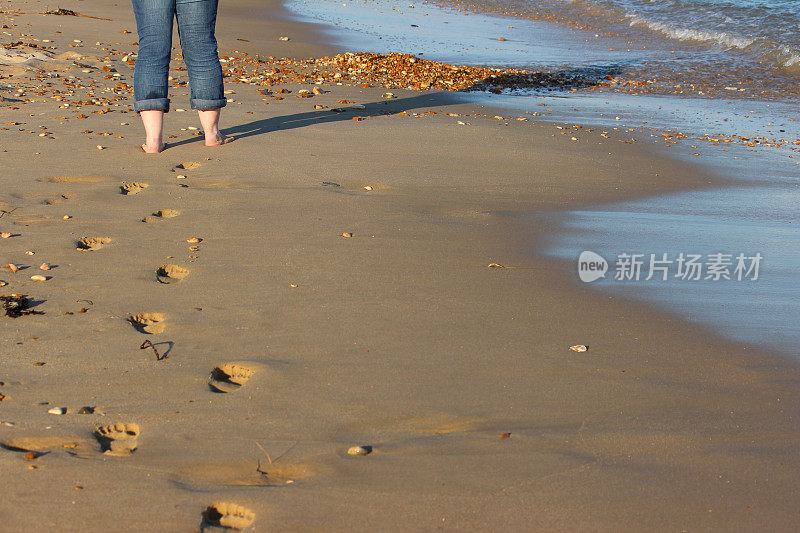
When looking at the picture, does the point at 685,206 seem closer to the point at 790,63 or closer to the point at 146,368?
the point at 146,368

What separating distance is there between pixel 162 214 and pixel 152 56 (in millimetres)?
1433

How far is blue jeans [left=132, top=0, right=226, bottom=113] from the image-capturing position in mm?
4590

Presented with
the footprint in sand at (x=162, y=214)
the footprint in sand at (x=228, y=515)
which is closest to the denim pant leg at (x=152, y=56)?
the footprint in sand at (x=162, y=214)

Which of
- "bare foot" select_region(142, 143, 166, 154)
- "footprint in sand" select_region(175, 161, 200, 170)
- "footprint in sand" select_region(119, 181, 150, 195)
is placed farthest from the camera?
"bare foot" select_region(142, 143, 166, 154)

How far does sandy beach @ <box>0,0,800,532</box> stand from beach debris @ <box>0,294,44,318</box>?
14 millimetres

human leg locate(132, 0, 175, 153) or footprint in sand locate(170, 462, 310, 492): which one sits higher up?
human leg locate(132, 0, 175, 153)

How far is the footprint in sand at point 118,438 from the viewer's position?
197 cm

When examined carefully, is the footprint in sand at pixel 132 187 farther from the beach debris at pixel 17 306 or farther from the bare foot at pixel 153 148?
the beach debris at pixel 17 306

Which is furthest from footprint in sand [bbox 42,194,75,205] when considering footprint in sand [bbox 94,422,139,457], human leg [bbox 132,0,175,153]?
footprint in sand [bbox 94,422,139,457]

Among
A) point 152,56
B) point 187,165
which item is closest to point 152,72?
point 152,56

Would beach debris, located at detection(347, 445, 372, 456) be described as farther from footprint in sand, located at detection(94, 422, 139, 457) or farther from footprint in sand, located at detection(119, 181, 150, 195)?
footprint in sand, located at detection(119, 181, 150, 195)

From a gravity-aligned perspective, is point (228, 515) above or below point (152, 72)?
below

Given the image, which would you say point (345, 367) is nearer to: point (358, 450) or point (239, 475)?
point (358, 450)

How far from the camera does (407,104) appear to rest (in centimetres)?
662
